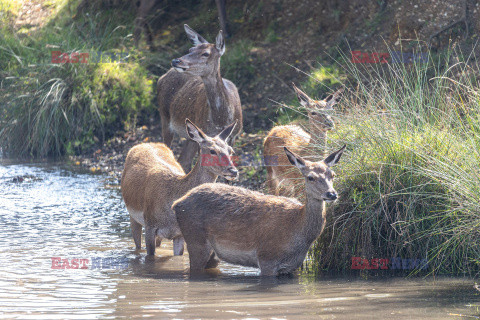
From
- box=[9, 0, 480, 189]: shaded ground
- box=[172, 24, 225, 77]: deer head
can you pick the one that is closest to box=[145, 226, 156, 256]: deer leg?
box=[172, 24, 225, 77]: deer head

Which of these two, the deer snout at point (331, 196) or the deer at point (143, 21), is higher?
the deer at point (143, 21)

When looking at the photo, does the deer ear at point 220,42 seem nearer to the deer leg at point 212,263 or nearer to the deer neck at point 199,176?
the deer neck at point 199,176

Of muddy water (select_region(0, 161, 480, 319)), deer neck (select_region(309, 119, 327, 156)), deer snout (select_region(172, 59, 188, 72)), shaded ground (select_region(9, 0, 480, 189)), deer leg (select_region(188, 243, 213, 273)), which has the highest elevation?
shaded ground (select_region(9, 0, 480, 189))

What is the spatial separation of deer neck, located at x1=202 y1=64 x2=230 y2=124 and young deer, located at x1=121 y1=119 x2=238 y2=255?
2255 millimetres

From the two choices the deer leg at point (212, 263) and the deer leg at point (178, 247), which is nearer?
the deer leg at point (212, 263)

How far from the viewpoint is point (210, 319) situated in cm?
601

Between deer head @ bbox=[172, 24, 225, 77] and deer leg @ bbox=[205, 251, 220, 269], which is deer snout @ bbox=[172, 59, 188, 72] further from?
deer leg @ bbox=[205, 251, 220, 269]

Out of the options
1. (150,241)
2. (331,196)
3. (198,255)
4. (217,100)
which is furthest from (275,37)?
(331,196)

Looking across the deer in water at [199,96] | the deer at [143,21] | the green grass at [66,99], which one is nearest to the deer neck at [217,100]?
the deer in water at [199,96]

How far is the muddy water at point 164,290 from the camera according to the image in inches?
247

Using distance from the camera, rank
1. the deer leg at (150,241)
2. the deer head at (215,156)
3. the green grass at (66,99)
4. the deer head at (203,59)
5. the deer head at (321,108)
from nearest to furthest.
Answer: the deer head at (215,156), the deer leg at (150,241), the deer head at (321,108), the deer head at (203,59), the green grass at (66,99)

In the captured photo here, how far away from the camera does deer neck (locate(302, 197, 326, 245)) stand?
7496 mm

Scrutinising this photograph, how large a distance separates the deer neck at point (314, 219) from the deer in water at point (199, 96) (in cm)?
393

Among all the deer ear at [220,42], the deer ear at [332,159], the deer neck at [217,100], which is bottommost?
the deer ear at [332,159]
